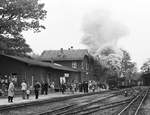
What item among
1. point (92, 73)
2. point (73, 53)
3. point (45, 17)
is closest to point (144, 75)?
point (92, 73)

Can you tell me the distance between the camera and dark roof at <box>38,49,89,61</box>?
2699 inches

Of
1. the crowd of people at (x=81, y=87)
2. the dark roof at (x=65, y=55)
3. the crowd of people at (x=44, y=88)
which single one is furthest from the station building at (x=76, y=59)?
the crowd of people at (x=44, y=88)

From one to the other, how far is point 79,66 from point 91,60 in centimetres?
417

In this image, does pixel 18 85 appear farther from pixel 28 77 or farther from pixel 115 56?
pixel 115 56

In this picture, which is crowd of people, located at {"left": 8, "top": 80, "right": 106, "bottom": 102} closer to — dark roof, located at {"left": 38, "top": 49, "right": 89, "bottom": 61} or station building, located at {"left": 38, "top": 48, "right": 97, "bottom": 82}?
station building, located at {"left": 38, "top": 48, "right": 97, "bottom": 82}

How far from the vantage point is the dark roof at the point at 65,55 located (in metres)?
68.6

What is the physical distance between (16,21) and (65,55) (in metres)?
35.3

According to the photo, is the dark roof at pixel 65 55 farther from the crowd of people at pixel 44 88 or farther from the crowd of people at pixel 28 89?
the crowd of people at pixel 28 89

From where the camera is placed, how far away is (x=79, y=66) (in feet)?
222

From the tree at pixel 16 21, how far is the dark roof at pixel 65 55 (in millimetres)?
29460

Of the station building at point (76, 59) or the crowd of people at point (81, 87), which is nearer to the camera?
the crowd of people at point (81, 87)

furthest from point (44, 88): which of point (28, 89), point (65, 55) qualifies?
point (65, 55)

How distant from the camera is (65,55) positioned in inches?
2783

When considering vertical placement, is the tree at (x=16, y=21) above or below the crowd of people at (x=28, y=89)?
above
